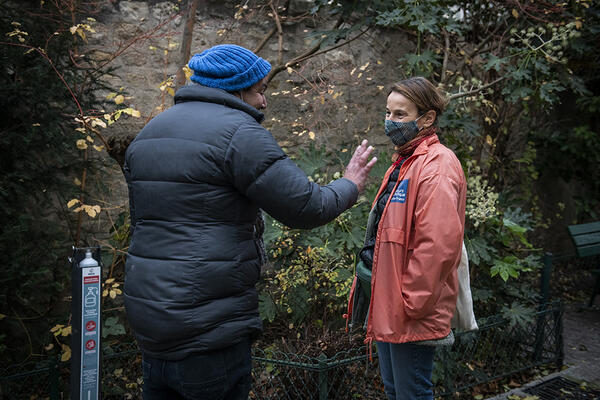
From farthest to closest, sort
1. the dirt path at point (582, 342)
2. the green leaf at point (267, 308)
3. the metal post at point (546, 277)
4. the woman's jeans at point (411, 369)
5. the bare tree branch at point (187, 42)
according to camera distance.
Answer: the metal post at point (546, 277), the dirt path at point (582, 342), the green leaf at point (267, 308), the bare tree branch at point (187, 42), the woman's jeans at point (411, 369)

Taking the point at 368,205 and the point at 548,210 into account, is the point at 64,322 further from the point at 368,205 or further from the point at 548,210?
the point at 548,210

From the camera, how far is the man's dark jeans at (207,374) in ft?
4.83

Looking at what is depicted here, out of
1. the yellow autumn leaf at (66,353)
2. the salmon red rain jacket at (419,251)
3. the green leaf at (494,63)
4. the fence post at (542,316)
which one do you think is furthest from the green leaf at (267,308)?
the green leaf at (494,63)

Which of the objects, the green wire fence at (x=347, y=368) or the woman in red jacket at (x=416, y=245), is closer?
the woman in red jacket at (x=416, y=245)

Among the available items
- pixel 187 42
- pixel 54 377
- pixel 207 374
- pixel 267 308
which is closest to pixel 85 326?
pixel 207 374

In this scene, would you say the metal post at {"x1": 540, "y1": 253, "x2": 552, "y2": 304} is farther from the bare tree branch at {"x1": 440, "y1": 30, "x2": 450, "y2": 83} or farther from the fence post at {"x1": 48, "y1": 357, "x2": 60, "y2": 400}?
the fence post at {"x1": 48, "y1": 357, "x2": 60, "y2": 400}

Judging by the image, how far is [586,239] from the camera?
4.92 meters

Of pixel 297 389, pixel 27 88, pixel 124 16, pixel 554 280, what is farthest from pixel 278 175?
pixel 554 280

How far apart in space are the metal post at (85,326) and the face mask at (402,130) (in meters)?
1.33

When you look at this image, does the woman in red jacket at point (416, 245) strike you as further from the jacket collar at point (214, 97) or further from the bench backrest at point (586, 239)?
the bench backrest at point (586, 239)

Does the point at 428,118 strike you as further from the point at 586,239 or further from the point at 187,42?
the point at 586,239

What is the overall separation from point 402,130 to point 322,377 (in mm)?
1531

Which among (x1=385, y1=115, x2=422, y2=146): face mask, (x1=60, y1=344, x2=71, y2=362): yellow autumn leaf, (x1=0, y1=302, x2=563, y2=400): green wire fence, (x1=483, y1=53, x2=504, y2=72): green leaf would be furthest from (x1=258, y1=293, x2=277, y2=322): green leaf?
(x1=483, y1=53, x2=504, y2=72): green leaf

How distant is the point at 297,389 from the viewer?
3.01m
